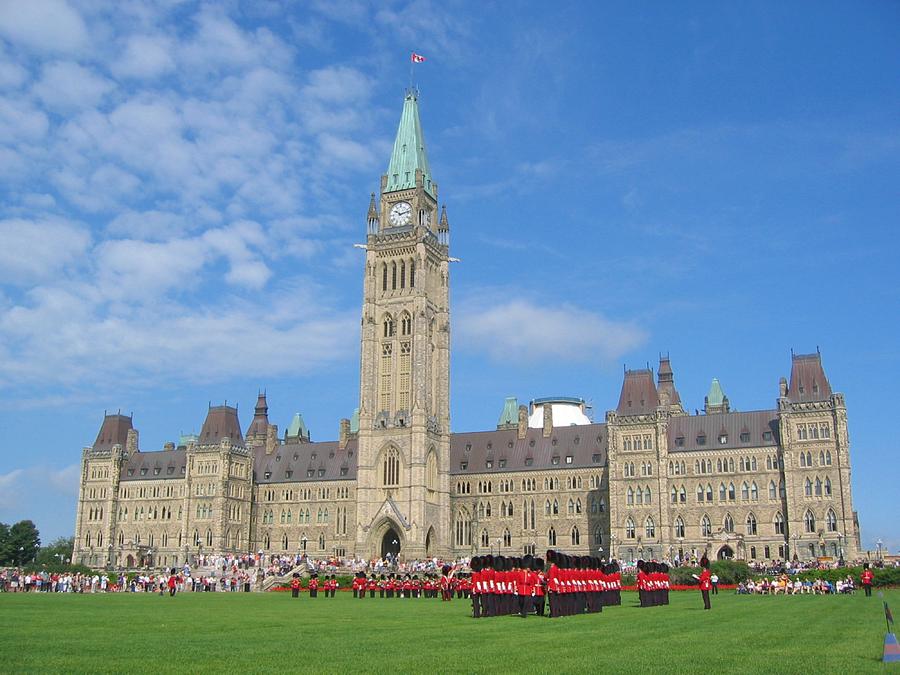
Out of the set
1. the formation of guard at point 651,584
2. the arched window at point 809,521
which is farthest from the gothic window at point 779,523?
the formation of guard at point 651,584

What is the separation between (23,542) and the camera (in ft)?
408

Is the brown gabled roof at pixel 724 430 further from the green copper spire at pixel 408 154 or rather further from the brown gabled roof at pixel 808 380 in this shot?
the green copper spire at pixel 408 154

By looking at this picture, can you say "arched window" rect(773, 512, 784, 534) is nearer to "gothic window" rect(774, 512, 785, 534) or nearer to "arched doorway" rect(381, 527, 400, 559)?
"gothic window" rect(774, 512, 785, 534)

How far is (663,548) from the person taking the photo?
3632 inches

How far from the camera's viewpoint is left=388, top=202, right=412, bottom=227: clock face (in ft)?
359

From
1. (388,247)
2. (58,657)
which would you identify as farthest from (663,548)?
(58,657)

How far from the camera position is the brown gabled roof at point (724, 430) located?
9262cm

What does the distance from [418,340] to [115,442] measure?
46.9 meters

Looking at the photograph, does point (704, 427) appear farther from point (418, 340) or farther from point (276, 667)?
point (276, 667)

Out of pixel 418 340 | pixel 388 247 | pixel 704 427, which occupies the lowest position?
pixel 704 427

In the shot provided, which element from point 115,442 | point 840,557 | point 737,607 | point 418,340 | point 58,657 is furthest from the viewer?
point 115,442

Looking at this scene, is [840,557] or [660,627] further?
[840,557]

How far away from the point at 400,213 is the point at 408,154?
24.1ft

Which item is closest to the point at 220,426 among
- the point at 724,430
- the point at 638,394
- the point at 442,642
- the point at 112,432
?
the point at 112,432
